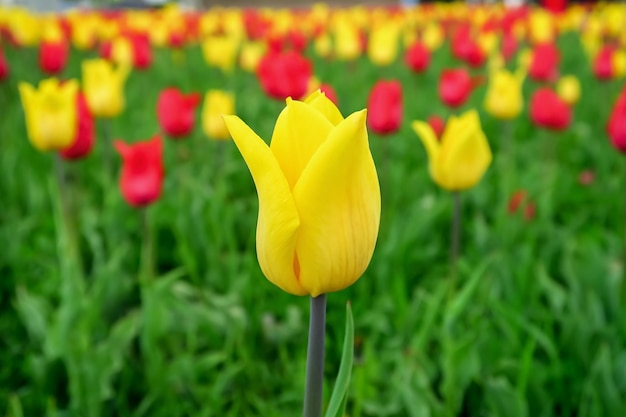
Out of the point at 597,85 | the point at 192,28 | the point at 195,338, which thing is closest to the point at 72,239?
the point at 195,338

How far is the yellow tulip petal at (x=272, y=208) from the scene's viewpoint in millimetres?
570

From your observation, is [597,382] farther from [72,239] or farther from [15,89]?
[15,89]

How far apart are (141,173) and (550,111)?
55.7 inches

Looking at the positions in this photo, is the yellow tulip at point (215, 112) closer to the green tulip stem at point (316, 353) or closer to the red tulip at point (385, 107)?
the red tulip at point (385, 107)

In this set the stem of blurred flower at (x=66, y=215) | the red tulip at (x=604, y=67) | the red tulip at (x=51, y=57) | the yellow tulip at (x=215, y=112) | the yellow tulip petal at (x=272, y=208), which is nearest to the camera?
the yellow tulip petal at (x=272, y=208)

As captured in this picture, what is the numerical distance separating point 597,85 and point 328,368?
3.74m

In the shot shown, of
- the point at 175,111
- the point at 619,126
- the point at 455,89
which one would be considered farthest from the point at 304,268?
the point at 455,89

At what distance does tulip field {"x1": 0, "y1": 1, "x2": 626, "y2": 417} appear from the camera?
0.63 metres

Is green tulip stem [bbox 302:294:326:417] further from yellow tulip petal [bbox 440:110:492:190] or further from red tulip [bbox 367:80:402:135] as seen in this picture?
red tulip [bbox 367:80:402:135]

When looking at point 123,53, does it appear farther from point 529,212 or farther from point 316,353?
point 316,353

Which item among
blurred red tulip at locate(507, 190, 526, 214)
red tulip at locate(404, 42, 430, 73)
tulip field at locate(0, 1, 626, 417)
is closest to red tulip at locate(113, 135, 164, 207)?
tulip field at locate(0, 1, 626, 417)

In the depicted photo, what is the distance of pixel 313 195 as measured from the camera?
59 cm

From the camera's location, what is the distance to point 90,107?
214 centimetres

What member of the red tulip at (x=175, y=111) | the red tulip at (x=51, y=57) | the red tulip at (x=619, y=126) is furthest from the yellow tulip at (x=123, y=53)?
the red tulip at (x=619, y=126)
